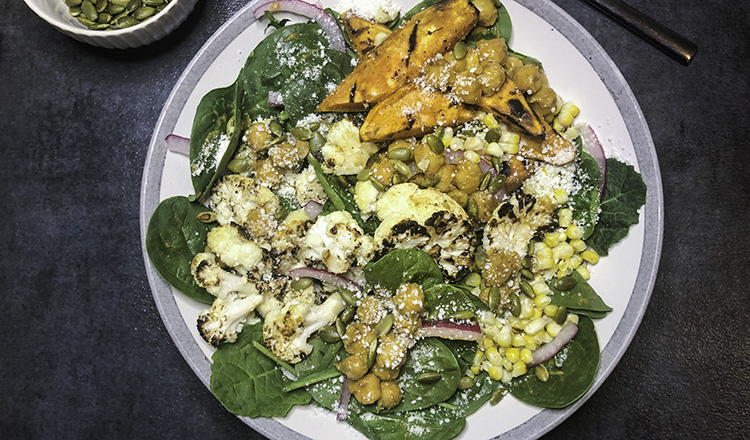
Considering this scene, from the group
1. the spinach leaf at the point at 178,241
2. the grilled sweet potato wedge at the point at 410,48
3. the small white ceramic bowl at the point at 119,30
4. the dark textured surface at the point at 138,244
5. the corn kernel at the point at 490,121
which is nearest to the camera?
the grilled sweet potato wedge at the point at 410,48

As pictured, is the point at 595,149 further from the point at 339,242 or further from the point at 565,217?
the point at 339,242

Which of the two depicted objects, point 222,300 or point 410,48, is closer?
point 410,48

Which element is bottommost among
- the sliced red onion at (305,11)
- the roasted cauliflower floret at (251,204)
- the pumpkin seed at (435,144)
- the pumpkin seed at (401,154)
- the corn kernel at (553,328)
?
the corn kernel at (553,328)

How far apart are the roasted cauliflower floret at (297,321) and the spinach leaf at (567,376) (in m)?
1.14

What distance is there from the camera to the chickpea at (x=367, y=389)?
3.27 meters

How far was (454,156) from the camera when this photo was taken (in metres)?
3.37

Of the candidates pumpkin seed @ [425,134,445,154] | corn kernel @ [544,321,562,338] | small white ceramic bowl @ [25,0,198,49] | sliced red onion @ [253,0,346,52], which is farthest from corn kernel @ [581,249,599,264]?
small white ceramic bowl @ [25,0,198,49]

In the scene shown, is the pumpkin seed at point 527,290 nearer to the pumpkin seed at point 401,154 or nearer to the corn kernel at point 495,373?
the corn kernel at point 495,373

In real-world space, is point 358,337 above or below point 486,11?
below

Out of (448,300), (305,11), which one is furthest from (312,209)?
(305,11)

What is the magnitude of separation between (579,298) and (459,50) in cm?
157

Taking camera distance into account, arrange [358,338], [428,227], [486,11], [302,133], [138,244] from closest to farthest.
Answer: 1. [428,227]
2. [358,338]
3. [486,11]
4. [302,133]
5. [138,244]

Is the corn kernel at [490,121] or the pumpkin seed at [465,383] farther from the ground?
the corn kernel at [490,121]

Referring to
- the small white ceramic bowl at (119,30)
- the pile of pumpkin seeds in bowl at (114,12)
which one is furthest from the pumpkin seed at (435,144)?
the pile of pumpkin seeds in bowl at (114,12)
